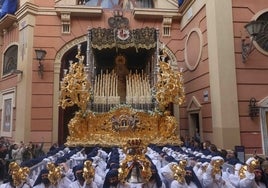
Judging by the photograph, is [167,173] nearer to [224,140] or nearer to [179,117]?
[224,140]

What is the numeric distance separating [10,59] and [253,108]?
11.6m

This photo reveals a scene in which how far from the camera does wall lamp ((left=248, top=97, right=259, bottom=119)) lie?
9664 millimetres

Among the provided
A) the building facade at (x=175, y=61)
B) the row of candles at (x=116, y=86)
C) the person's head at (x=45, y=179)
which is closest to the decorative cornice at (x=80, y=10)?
the building facade at (x=175, y=61)

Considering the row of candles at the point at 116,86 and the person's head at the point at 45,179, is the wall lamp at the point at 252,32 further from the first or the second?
the person's head at the point at 45,179

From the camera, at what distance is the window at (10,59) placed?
15.0 meters

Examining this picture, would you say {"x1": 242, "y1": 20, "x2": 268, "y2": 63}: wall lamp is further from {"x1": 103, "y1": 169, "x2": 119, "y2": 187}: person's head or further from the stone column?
{"x1": 103, "y1": 169, "x2": 119, "y2": 187}: person's head

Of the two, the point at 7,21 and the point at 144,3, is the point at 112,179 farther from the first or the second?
the point at 7,21

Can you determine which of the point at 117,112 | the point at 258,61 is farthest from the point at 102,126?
the point at 258,61

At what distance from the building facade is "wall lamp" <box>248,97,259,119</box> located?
29mm

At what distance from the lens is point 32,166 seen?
6250 mm

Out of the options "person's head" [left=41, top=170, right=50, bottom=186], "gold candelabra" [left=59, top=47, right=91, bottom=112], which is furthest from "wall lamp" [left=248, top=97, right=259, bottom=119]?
"person's head" [left=41, top=170, right=50, bottom=186]

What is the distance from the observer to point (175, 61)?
47.5ft

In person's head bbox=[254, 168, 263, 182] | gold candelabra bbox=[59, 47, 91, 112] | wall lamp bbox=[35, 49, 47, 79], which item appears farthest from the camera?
wall lamp bbox=[35, 49, 47, 79]

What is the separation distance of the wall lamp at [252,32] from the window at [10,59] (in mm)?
10307
